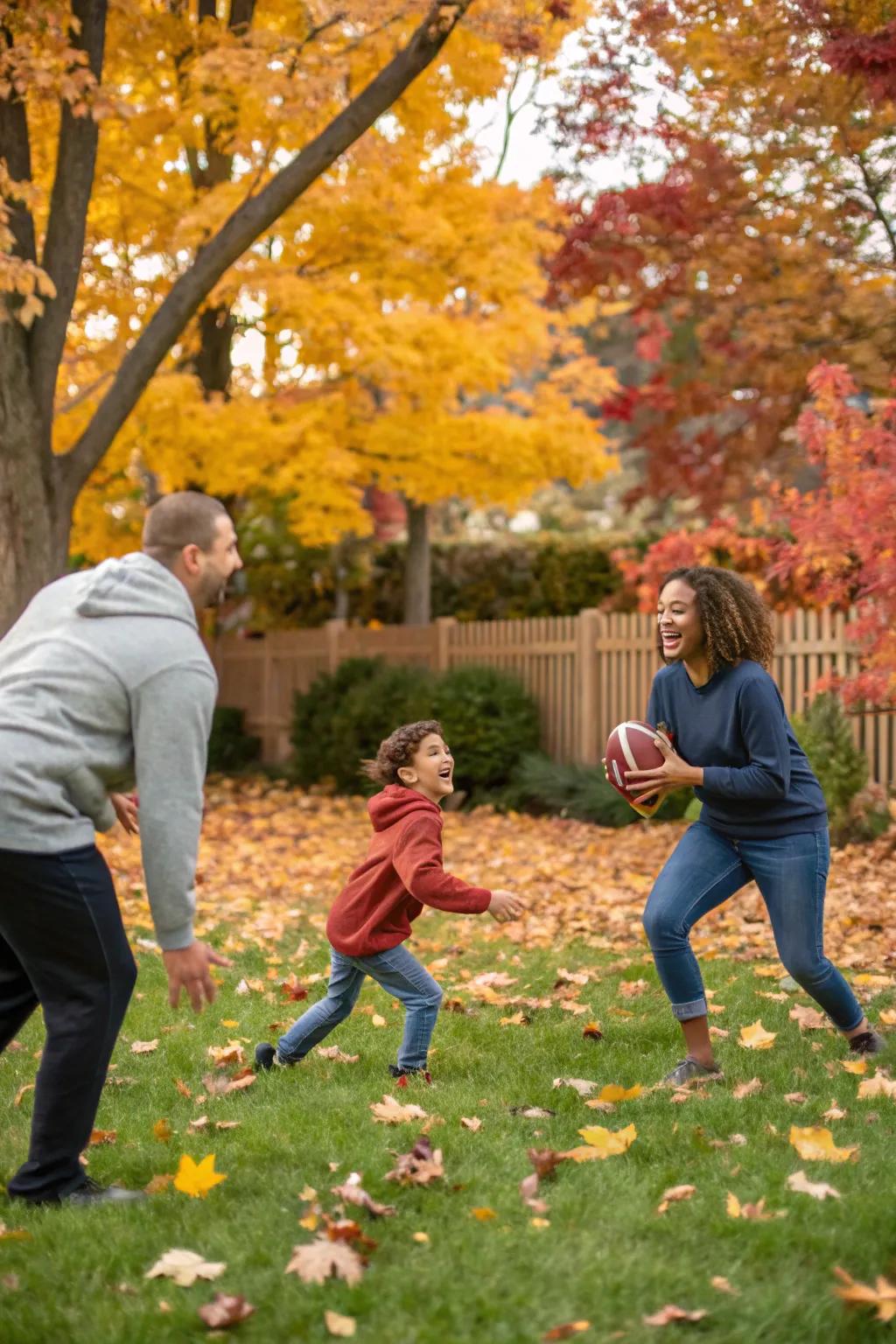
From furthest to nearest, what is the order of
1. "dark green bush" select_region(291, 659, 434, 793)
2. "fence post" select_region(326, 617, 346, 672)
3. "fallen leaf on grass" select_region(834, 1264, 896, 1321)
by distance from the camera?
"fence post" select_region(326, 617, 346, 672) → "dark green bush" select_region(291, 659, 434, 793) → "fallen leaf on grass" select_region(834, 1264, 896, 1321)

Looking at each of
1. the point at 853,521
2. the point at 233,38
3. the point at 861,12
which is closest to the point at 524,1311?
the point at 853,521

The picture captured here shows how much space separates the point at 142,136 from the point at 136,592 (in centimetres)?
1124

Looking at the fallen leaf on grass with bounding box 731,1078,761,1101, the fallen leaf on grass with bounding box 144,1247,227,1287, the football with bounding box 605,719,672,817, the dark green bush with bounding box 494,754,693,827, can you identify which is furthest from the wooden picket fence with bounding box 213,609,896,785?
the fallen leaf on grass with bounding box 144,1247,227,1287

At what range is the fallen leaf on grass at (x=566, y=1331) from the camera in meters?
3.09

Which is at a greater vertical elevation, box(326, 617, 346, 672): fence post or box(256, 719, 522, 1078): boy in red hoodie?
box(326, 617, 346, 672): fence post

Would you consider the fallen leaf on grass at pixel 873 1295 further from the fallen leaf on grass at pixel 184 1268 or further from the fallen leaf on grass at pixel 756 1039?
the fallen leaf on grass at pixel 756 1039

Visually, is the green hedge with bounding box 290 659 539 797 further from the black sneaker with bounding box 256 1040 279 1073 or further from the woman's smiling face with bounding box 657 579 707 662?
the woman's smiling face with bounding box 657 579 707 662

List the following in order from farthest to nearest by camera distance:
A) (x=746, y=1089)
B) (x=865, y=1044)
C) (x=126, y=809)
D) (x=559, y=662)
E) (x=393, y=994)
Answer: (x=559, y=662) → (x=865, y=1044) → (x=393, y=994) → (x=746, y=1089) → (x=126, y=809)

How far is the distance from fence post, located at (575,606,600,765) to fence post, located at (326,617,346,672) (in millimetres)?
4753

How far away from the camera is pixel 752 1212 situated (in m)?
3.67

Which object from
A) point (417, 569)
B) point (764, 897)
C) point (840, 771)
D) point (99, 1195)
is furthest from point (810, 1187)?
point (417, 569)

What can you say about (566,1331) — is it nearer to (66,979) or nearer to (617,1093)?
(66,979)

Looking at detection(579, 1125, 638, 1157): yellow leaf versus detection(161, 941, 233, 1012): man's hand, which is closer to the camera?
detection(161, 941, 233, 1012): man's hand

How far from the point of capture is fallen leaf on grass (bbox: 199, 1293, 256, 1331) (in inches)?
125
